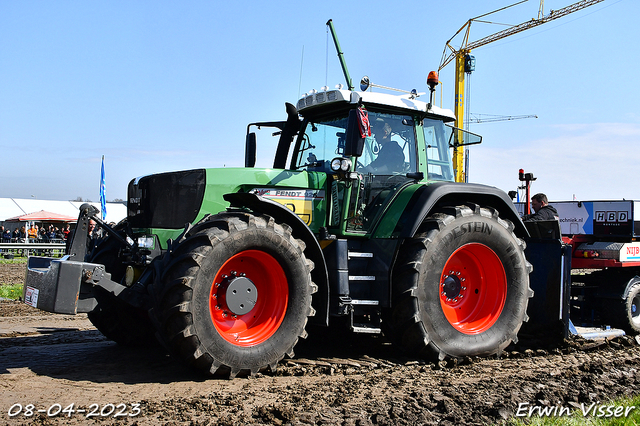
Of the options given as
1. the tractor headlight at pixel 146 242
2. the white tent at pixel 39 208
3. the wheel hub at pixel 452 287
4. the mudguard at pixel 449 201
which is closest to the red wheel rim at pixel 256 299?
the tractor headlight at pixel 146 242

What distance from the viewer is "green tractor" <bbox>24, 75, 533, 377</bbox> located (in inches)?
173

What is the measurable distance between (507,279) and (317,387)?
258 cm

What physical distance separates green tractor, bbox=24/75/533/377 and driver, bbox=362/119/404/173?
0.02 m

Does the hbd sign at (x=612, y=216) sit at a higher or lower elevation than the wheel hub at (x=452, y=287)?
higher

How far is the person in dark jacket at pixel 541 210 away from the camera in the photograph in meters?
7.49

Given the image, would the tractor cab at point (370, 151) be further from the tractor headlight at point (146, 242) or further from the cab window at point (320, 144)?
the tractor headlight at point (146, 242)

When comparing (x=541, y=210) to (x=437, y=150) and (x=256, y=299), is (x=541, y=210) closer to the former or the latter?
(x=437, y=150)

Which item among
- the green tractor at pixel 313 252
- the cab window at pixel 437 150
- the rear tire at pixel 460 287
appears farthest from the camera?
the cab window at pixel 437 150

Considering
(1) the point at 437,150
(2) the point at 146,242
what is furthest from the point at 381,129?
(2) the point at 146,242

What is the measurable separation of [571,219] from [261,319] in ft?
19.9

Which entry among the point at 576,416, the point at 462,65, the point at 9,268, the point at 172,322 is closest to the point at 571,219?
the point at 576,416

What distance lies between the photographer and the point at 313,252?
508 cm

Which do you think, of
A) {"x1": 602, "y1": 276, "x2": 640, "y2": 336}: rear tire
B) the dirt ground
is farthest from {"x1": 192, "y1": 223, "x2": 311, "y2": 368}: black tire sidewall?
{"x1": 602, "y1": 276, "x2": 640, "y2": 336}: rear tire

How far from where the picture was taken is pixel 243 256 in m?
4.70
